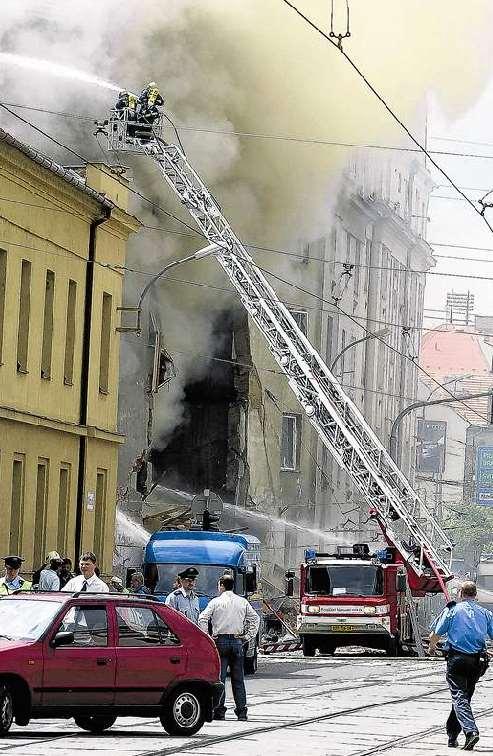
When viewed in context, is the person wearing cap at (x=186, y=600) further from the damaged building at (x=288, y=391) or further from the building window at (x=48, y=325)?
the damaged building at (x=288, y=391)

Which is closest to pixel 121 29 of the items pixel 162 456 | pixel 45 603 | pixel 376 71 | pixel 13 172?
pixel 376 71

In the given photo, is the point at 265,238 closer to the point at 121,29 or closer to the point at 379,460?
the point at 121,29

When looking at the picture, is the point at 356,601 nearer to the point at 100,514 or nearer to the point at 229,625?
the point at 100,514

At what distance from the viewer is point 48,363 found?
3697 cm

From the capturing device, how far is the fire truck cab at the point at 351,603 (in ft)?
139

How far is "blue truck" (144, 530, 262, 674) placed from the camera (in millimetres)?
31703

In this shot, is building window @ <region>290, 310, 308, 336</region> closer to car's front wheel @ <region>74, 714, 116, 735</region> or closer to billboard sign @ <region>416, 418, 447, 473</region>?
billboard sign @ <region>416, 418, 447, 473</region>

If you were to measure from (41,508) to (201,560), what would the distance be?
19.4 ft

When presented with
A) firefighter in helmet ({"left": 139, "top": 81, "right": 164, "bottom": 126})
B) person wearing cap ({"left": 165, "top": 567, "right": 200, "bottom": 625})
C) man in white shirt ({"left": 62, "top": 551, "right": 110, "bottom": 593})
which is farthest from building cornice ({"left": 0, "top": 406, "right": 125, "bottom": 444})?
man in white shirt ({"left": 62, "top": 551, "right": 110, "bottom": 593})

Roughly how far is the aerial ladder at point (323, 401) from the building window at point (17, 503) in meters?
10.3

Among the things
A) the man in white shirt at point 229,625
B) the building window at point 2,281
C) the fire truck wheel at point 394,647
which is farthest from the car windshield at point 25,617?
the fire truck wheel at point 394,647

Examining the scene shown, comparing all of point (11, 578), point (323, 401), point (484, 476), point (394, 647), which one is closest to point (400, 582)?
point (394, 647)

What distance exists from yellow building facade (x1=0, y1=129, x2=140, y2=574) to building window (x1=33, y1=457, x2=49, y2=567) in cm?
2

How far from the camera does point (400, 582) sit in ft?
143
